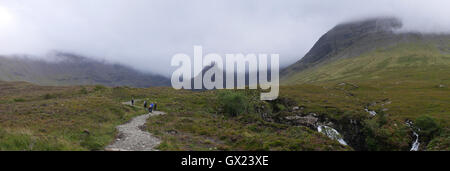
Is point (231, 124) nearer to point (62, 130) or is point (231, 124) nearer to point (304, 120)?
point (62, 130)

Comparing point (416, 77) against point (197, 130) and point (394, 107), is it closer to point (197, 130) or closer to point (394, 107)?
point (394, 107)

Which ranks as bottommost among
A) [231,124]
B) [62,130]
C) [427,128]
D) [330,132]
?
[330,132]

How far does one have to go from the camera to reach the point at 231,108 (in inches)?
2099

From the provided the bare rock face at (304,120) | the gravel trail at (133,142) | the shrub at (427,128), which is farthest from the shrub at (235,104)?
the shrub at (427,128)

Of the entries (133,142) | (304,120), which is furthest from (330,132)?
(133,142)

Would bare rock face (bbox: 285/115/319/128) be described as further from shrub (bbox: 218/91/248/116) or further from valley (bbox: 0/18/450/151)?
shrub (bbox: 218/91/248/116)

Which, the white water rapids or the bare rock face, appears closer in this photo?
the white water rapids

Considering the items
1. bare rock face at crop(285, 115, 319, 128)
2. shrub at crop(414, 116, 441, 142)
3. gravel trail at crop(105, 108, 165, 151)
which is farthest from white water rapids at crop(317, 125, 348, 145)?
gravel trail at crop(105, 108, 165, 151)

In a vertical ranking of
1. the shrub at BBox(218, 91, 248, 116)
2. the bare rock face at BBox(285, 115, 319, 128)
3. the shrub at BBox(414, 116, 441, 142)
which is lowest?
the bare rock face at BBox(285, 115, 319, 128)

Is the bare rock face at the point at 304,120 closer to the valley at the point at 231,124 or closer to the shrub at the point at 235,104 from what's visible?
the valley at the point at 231,124

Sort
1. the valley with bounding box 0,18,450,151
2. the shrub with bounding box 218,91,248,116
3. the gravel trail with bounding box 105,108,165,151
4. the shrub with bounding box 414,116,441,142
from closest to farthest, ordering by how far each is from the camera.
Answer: the gravel trail with bounding box 105,108,165,151, the valley with bounding box 0,18,450,151, the shrub with bounding box 414,116,441,142, the shrub with bounding box 218,91,248,116

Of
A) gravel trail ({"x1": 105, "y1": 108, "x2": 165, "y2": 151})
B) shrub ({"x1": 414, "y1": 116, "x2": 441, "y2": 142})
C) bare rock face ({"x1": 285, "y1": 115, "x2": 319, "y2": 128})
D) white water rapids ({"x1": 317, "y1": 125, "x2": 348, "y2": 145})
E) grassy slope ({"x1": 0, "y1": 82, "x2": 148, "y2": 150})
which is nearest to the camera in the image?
grassy slope ({"x1": 0, "y1": 82, "x2": 148, "y2": 150})
